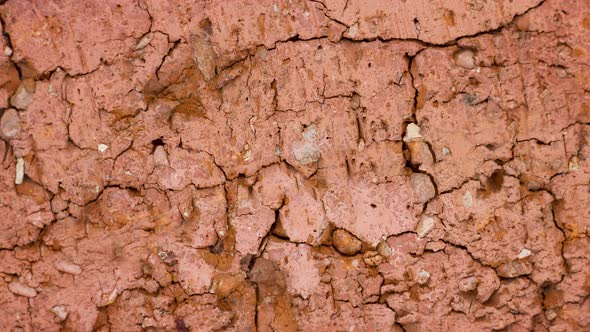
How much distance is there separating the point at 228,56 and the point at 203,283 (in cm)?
90

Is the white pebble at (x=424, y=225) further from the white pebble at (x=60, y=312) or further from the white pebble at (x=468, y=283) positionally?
the white pebble at (x=60, y=312)

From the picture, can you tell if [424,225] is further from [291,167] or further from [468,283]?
[291,167]

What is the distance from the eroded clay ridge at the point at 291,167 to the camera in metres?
2.47

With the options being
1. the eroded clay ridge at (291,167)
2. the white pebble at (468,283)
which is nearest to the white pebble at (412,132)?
the eroded clay ridge at (291,167)

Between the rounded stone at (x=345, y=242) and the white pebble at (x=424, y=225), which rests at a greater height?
the white pebble at (x=424, y=225)

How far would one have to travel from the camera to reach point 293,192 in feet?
8.30

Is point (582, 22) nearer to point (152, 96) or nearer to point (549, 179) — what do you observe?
point (549, 179)

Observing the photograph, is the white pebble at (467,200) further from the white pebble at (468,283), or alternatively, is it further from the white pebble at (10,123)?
the white pebble at (10,123)

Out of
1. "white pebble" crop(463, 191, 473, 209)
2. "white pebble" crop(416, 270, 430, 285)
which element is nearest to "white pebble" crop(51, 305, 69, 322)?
"white pebble" crop(416, 270, 430, 285)

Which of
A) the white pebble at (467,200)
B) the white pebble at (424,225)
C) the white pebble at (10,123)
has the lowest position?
the white pebble at (10,123)

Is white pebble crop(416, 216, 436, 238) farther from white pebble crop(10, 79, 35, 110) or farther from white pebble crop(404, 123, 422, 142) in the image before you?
white pebble crop(10, 79, 35, 110)

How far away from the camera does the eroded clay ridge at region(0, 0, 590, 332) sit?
2.47 m

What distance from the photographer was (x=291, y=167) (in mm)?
2527

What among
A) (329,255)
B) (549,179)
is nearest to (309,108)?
(329,255)
